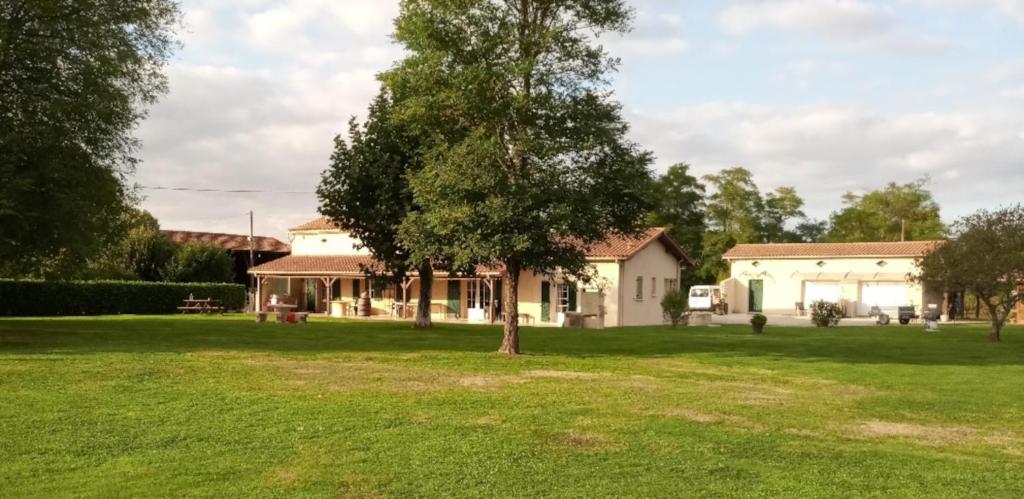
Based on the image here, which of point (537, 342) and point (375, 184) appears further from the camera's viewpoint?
point (375, 184)

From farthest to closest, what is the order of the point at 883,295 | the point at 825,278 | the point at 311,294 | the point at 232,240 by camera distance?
the point at 232,240, the point at 825,278, the point at 883,295, the point at 311,294

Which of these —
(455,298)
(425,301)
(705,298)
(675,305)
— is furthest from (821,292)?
(425,301)

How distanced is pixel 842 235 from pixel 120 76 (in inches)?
2627

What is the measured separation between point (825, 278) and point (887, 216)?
28829mm

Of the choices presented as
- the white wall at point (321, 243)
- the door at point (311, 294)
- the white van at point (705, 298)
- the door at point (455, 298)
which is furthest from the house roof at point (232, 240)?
the white van at point (705, 298)

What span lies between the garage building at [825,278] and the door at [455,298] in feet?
66.4

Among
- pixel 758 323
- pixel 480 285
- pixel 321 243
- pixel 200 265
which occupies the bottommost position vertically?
pixel 758 323

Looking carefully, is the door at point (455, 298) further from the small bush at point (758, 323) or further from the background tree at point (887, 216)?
the background tree at point (887, 216)

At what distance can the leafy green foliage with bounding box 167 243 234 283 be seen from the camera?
52.6 meters

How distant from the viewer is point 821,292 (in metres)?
52.4

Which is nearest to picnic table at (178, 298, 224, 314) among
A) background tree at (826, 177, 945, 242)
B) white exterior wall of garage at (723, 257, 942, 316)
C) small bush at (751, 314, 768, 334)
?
small bush at (751, 314, 768, 334)

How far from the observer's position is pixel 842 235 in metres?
78.2

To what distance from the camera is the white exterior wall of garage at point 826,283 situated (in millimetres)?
49281

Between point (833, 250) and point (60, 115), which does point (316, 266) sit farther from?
point (833, 250)
